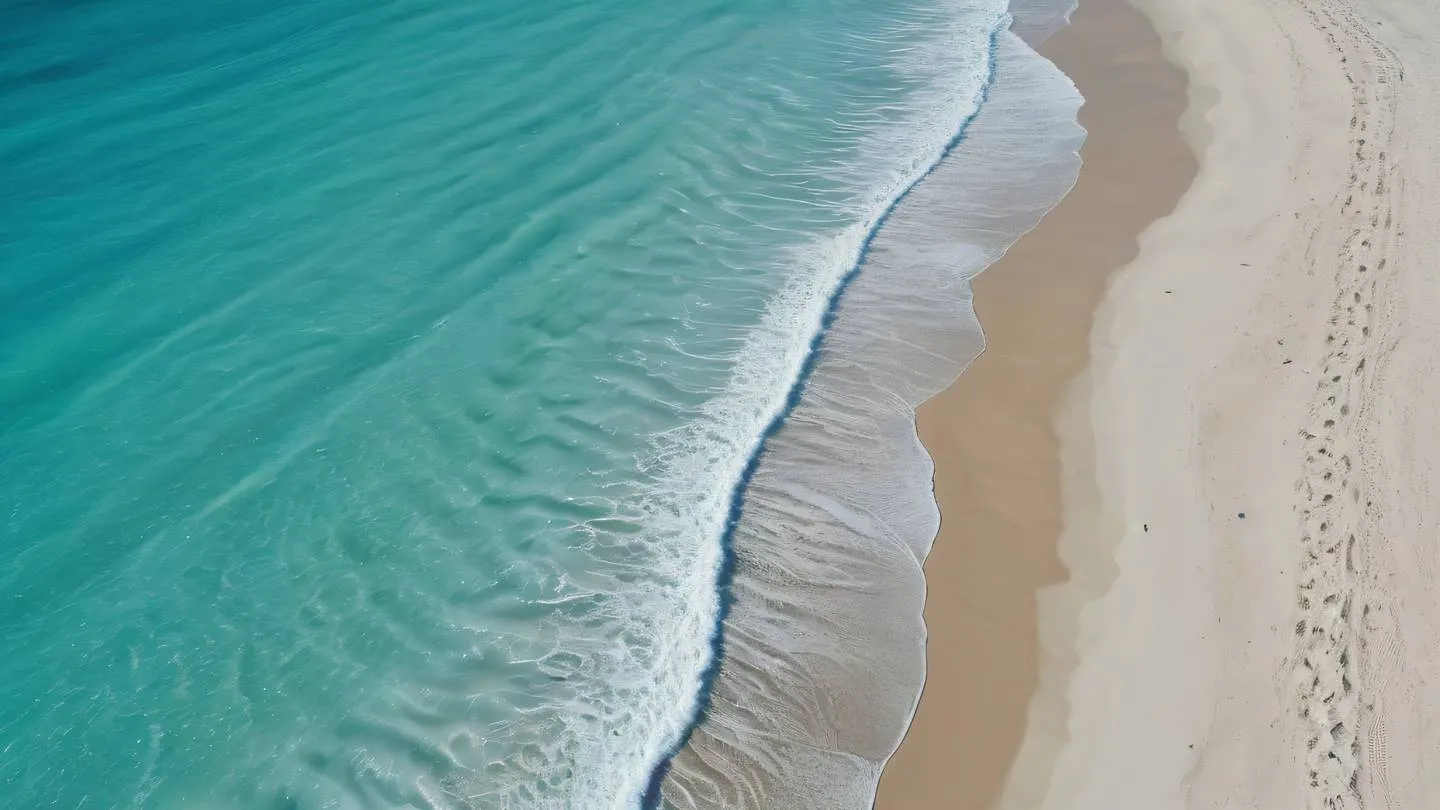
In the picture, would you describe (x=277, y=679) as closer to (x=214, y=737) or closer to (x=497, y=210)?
(x=214, y=737)

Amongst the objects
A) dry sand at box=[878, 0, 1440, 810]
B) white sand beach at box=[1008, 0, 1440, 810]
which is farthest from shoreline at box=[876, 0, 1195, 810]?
white sand beach at box=[1008, 0, 1440, 810]

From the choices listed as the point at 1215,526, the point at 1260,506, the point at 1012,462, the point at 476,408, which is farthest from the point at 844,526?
→ the point at 476,408

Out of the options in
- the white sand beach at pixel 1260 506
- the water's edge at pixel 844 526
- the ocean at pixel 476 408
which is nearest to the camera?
the white sand beach at pixel 1260 506

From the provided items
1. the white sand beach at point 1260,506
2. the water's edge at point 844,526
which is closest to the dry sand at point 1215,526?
the white sand beach at point 1260,506

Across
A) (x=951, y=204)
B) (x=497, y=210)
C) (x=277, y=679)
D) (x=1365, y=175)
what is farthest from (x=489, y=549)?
(x=1365, y=175)

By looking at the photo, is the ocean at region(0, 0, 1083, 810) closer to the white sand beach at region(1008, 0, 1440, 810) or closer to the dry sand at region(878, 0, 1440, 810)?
the dry sand at region(878, 0, 1440, 810)

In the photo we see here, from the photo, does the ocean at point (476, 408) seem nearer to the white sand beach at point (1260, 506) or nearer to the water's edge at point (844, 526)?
the water's edge at point (844, 526)

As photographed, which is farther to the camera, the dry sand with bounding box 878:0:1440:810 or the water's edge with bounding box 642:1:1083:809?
the water's edge with bounding box 642:1:1083:809
